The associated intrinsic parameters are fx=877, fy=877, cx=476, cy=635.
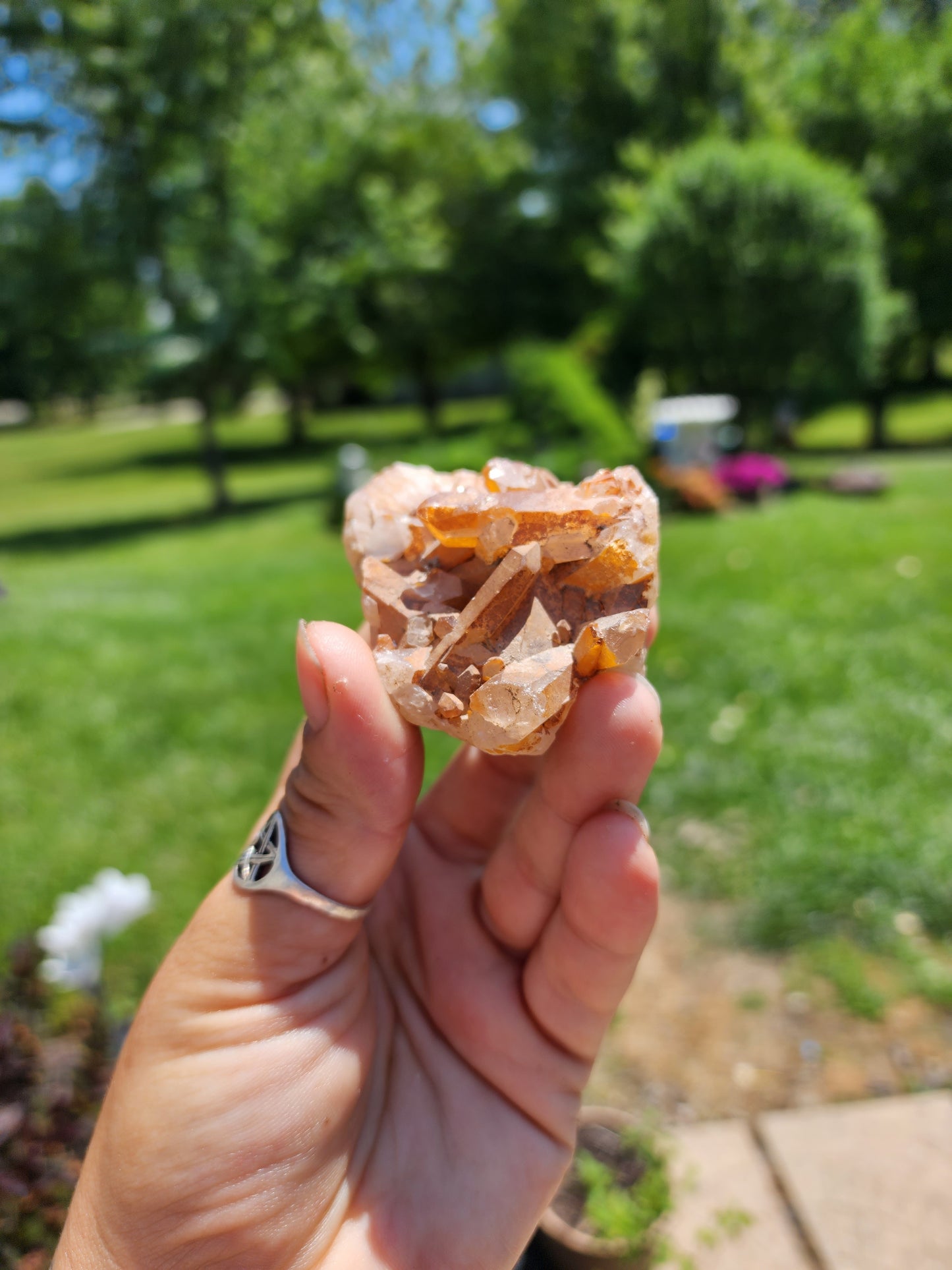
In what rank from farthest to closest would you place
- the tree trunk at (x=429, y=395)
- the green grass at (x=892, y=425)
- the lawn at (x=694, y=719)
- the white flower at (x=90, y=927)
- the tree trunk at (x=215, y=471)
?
the tree trunk at (x=429, y=395) → the green grass at (x=892, y=425) → the tree trunk at (x=215, y=471) → the lawn at (x=694, y=719) → the white flower at (x=90, y=927)

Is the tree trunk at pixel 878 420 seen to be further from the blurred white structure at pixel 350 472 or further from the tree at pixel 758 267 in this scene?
the blurred white structure at pixel 350 472

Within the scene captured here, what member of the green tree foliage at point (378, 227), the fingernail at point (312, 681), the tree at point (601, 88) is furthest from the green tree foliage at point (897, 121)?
the fingernail at point (312, 681)

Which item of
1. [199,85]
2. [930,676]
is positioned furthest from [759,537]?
[199,85]

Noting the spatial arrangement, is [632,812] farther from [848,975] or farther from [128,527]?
[128,527]

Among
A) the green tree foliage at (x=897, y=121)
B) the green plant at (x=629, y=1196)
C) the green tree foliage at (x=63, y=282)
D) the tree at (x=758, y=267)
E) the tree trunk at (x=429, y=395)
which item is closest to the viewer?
the green plant at (x=629, y=1196)

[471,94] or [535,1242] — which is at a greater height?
[471,94]

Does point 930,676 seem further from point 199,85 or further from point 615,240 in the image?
point 199,85

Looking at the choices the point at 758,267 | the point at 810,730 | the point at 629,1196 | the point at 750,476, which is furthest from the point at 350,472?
the point at 629,1196
